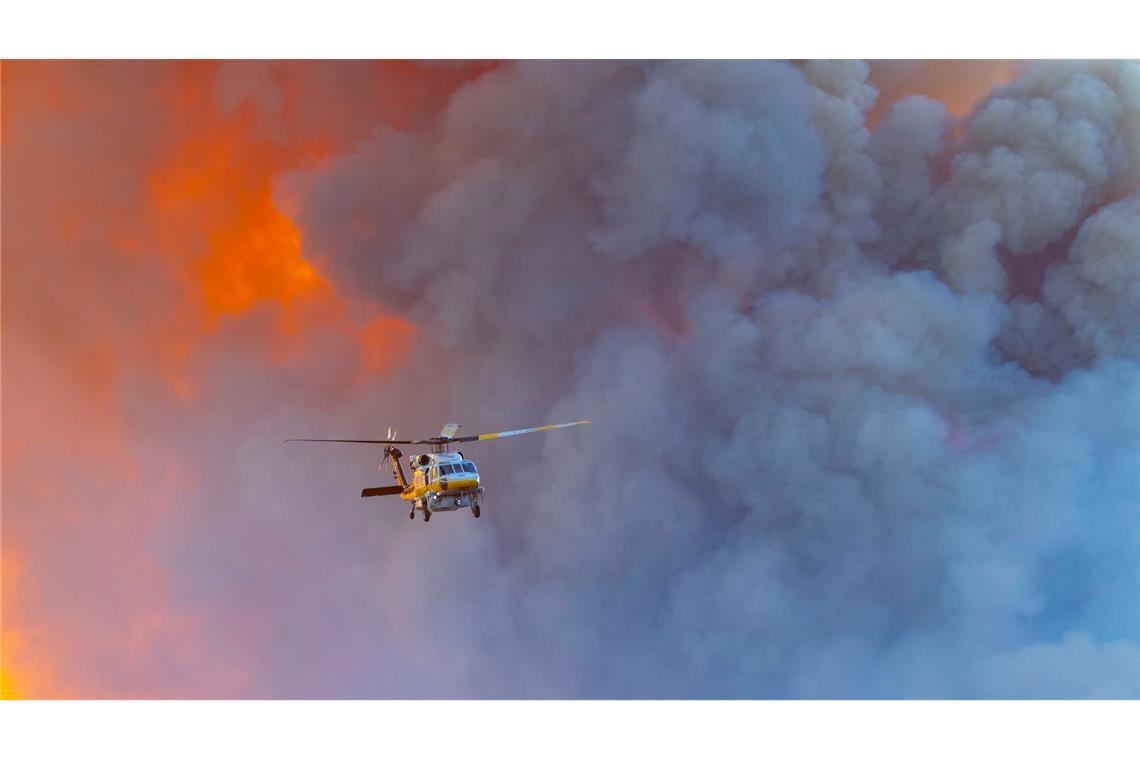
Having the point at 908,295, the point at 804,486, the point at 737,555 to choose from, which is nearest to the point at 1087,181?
the point at 908,295

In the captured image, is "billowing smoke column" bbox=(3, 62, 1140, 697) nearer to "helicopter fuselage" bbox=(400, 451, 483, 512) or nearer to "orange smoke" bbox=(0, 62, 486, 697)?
"orange smoke" bbox=(0, 62, 486, 697)

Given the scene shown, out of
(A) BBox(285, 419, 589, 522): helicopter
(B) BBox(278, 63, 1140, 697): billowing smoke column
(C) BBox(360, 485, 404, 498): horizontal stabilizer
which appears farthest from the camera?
(B) BBox(278, 63, 1140, 697): billowing smoke column

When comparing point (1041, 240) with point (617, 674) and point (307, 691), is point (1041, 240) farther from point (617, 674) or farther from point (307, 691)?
point (307, 691)

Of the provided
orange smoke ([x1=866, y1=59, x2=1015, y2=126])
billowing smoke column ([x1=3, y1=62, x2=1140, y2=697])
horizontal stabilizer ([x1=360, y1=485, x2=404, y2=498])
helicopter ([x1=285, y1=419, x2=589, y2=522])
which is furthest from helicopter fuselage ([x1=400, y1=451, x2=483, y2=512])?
orange smoke ([x1=866, y1=59, x2=1015, y2=126])

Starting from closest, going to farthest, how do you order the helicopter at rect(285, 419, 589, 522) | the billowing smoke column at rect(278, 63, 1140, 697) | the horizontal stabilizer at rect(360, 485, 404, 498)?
the helicopter at rect(285, 419, 589, 522) < the horizontal stabilizer at rect(360, 485, 404, 498) < the billowing smoke column at rect(278, 63, 1140, 697)

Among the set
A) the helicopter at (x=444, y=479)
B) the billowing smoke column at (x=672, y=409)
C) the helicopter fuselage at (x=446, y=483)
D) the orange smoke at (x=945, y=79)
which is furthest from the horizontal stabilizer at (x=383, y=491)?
the orange smoke at (x=945, y=79)

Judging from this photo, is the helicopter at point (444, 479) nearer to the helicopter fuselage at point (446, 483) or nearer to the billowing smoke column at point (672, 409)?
the helicopter fuselage at point (446, 483)
